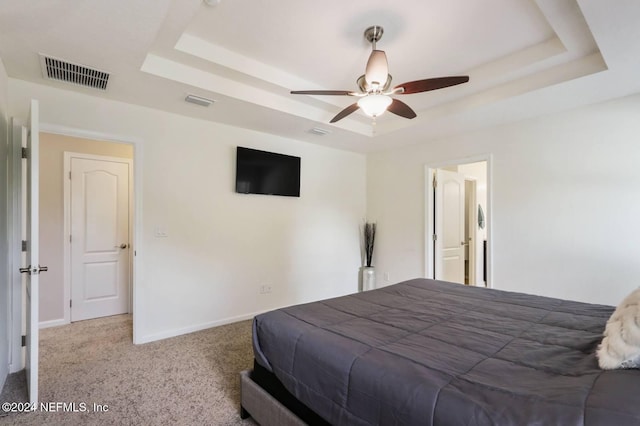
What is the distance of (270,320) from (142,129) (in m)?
2.47

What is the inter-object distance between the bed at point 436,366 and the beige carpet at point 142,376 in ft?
1.47

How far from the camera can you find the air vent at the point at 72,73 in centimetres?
225

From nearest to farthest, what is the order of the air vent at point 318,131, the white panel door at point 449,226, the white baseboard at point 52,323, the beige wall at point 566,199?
the beige wall at point 566,199, the white baseboard at point 52,323, the air vent at point 318,131, the white panel door at point 449,226

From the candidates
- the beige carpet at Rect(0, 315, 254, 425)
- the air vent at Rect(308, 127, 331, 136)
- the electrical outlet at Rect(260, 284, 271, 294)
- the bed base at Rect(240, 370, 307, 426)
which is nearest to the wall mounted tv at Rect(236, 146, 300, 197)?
the air vent at Rect(308, 127, 331, 136)

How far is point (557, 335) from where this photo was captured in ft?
4.99

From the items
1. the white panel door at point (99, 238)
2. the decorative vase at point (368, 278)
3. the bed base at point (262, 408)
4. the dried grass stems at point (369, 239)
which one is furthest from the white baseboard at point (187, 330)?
the dried grass stems at point (369, 239)

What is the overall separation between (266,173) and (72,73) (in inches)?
81.8

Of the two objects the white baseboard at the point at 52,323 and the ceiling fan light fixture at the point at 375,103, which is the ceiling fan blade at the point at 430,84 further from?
the white baseboard at the point at 52,323

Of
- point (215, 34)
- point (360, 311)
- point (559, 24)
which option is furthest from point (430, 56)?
point (360, 311)

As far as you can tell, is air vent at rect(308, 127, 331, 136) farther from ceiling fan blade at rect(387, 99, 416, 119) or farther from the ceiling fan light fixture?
the ceiling fan light fixture

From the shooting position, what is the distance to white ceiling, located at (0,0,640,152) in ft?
6.07

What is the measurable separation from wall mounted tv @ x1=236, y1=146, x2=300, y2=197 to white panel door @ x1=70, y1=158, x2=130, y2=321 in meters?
1.73

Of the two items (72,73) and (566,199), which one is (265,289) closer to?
(72,73)

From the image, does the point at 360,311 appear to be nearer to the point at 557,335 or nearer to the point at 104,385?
the point at 557,335
